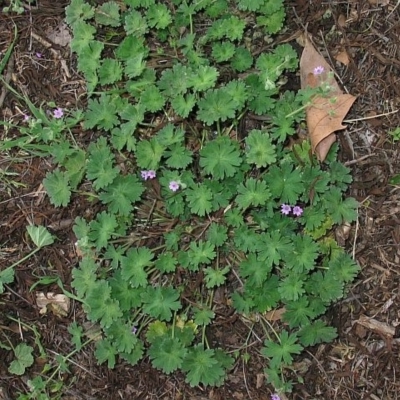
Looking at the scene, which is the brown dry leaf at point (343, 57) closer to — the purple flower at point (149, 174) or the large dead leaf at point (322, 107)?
the large dead leaf at point (322, 107)

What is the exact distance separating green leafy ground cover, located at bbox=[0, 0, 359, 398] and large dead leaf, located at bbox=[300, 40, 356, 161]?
0.06 meters

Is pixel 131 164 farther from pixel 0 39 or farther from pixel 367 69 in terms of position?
pixel 367 69

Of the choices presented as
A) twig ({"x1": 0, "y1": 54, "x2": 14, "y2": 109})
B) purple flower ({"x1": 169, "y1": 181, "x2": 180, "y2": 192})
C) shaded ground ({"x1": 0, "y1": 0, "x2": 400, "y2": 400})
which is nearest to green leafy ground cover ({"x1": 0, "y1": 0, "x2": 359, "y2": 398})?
purple flower ({"x1": 169, "y1": 181, "x2": 180, "y2": 192})

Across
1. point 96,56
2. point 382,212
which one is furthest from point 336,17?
point 96,56

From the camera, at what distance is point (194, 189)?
3158 mm

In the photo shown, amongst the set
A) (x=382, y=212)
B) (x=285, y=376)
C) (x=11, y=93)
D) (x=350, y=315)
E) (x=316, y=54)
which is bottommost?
(x=285, y=376)

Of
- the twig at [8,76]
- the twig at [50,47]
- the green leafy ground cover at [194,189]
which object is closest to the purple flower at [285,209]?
the green leafy ground cover at [194,189]

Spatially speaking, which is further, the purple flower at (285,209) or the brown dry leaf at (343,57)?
the brown dry leaf at (343,57)

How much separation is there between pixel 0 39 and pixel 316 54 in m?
1.69

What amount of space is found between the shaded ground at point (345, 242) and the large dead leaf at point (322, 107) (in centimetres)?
9

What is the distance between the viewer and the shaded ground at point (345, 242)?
3.28 m

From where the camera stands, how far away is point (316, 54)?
3314mm

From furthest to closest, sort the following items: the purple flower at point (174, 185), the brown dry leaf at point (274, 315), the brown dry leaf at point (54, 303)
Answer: the brown dry leaf at point (54, 303)
the brown dry leaf at point (274, 315)
the purple flower at point (174, 185)

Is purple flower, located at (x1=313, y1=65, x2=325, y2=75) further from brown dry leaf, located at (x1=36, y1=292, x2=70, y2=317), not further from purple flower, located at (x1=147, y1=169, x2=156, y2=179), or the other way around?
brown dry leaf, located at (x1=36, y1=292, x2=70, y2=317)
